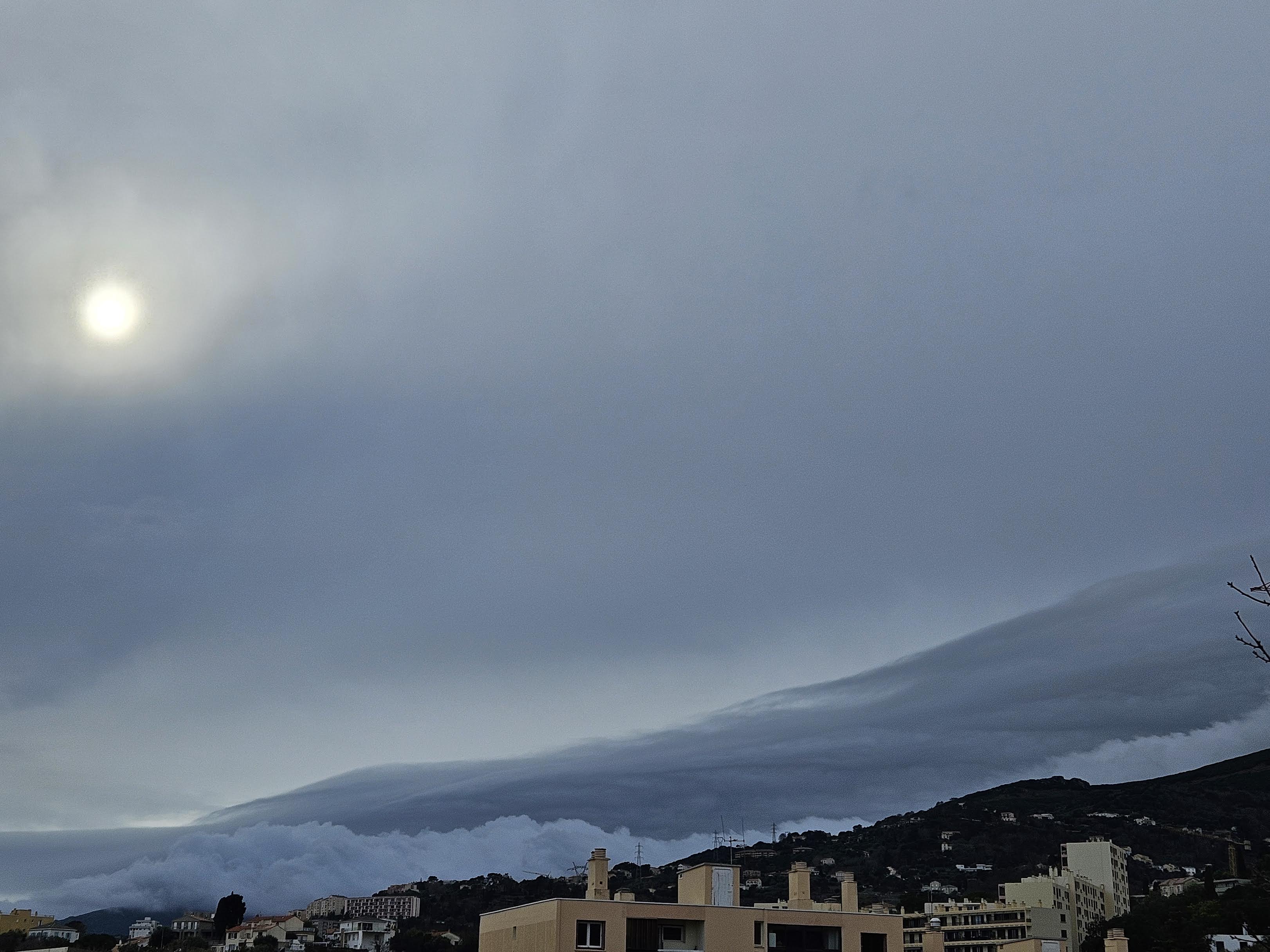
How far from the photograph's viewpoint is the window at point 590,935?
65.6 m

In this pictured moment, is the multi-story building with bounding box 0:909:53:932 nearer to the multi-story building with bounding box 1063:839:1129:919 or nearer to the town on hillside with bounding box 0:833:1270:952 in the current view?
the town on hillside with bounding box 0:833:1270:952

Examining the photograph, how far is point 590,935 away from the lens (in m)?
65.8

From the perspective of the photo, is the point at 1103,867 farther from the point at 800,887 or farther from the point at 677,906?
the point at 677,906

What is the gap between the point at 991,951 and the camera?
144 m

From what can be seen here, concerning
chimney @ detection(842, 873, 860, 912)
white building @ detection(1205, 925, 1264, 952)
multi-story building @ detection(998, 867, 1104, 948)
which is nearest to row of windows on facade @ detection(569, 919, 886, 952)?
chimney @ detection(842, 873, 860, 912)

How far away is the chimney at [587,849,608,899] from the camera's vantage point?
8162 centimetres

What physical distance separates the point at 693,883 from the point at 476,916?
133m

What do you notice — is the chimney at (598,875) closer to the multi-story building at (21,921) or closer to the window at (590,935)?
the window at (590,935)

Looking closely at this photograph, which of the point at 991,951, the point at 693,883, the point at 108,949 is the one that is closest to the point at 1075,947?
the point at 991,951

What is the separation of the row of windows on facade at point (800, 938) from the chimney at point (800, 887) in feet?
28.7

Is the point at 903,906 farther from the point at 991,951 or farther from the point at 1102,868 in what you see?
the point at 1102,868

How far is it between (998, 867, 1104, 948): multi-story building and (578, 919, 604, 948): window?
99518 millimetres

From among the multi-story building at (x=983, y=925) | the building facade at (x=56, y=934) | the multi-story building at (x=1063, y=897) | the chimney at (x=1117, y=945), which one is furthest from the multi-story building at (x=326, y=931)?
the chimney at (x=1117, y=945)

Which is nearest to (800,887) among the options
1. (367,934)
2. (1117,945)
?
Answer: (1117,945)
